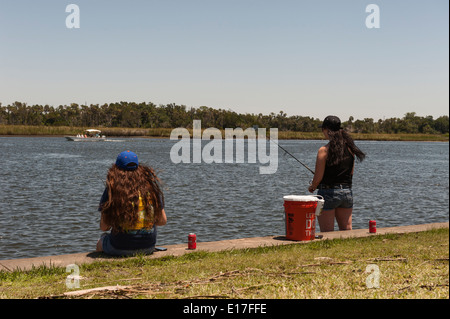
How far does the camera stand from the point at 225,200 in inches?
906

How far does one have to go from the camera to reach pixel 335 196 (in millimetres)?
8305

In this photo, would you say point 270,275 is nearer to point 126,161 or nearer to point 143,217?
point 143,217

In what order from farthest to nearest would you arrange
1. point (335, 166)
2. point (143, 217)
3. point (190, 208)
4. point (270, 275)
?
point (190, 208)
point (335, 166)
point (143, 217)
point (270, 275)

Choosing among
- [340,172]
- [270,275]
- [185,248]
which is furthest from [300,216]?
[270,275]

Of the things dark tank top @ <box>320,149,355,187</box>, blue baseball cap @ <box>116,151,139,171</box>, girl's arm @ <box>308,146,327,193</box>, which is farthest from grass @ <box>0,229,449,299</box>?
blue baseball cap @ <box>116,151,139,171</box>

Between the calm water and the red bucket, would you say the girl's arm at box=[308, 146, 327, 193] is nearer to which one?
the red bucket

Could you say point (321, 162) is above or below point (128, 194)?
above

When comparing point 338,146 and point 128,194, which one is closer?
point 128,194

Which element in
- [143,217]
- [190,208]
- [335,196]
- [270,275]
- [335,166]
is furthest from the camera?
[190,208]

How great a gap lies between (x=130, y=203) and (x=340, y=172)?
3.28 m

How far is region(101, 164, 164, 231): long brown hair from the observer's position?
6.81 m
